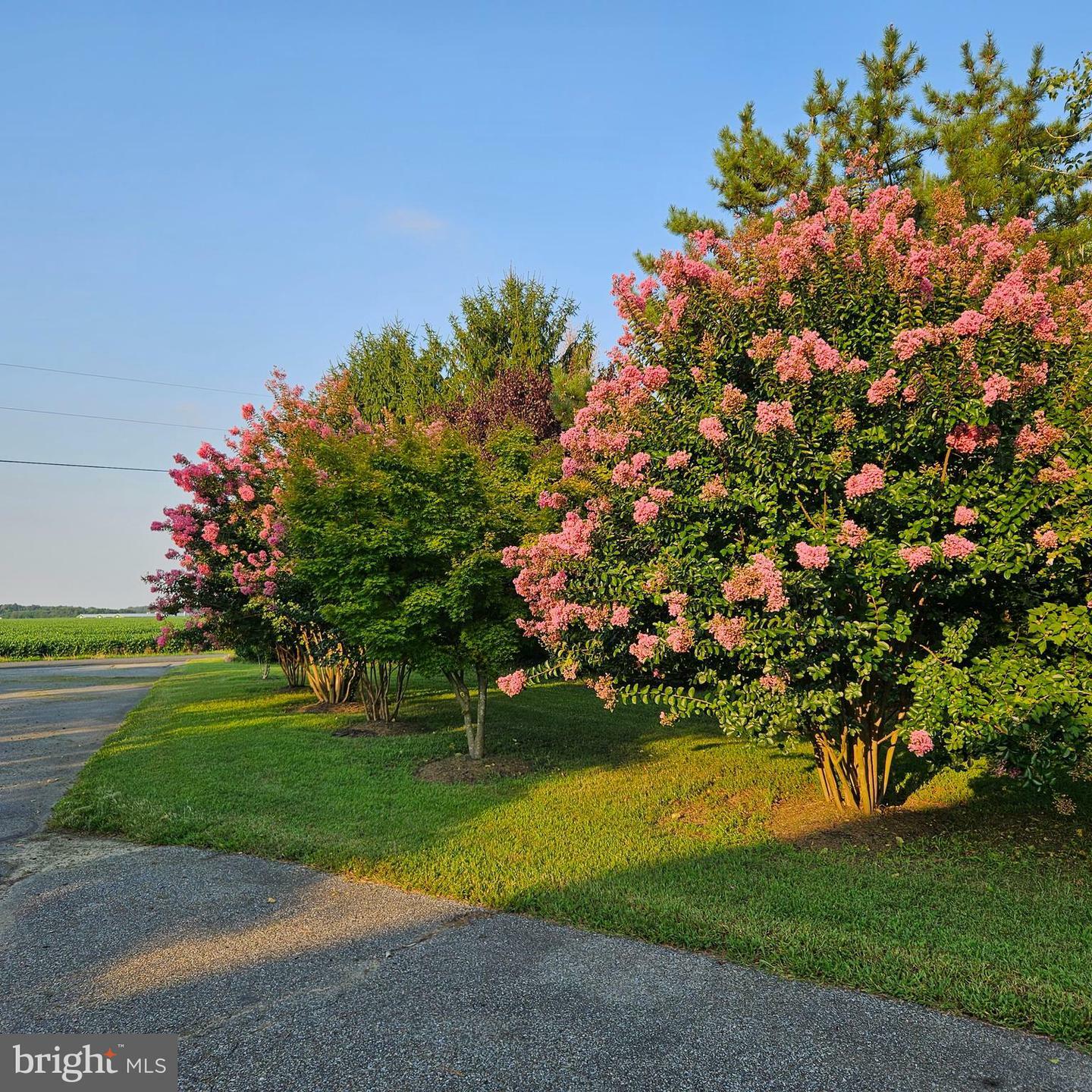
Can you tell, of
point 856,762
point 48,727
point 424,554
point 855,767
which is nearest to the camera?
point 856,762

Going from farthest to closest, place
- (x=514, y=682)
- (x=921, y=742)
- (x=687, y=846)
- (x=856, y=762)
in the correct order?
1. (x=514, y=682)
2. (x=856, y=762)
3. (x=687, y=846)
4. (x=921, y=742)

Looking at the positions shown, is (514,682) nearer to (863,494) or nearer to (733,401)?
(733,401)

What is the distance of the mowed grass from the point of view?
3.87 metres

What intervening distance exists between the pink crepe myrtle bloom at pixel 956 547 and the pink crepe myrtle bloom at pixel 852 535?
487 mm

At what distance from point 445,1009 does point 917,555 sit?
3836 mm

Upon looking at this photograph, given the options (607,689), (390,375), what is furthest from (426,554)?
(390,375)

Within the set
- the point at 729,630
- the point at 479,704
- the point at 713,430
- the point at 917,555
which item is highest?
the point at 713,430

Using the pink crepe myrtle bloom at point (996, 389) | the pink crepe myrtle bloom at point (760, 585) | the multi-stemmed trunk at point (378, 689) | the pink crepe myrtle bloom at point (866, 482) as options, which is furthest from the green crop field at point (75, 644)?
the pink crepe myrtle bloom at point (996, 389)

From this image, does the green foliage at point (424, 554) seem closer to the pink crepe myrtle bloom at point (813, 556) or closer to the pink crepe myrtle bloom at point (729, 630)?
the pink crepe myrtle bloom at point (729, 630)

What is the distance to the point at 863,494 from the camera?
16.0 feet

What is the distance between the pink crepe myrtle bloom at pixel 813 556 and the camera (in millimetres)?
4719

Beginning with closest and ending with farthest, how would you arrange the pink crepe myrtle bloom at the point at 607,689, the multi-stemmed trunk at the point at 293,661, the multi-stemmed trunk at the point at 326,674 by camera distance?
the pink crepe myrtle bloom at the point at 607,689, the multi-stemmed trunk at the point at 326,674, the multi-stemmed trunk at the point at 293,661

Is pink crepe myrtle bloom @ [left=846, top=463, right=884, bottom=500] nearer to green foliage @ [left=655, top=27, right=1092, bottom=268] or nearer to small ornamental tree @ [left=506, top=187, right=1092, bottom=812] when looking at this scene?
small ornamental tree @ [left=506, top=187, right=1092, bottom=812]

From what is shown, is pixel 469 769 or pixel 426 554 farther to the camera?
pixel 469 769
